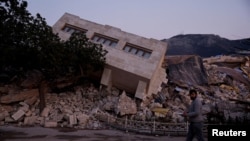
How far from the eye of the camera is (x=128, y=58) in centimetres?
1870

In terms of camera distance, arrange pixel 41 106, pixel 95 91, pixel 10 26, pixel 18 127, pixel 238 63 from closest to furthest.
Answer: pixel 18 127 < pixel 10 26 < pixel 41 106 < pixel 95 91 < pixel 238 63

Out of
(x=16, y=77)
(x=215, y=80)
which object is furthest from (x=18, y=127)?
(x=215, y=80)

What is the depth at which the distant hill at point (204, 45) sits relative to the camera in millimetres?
43344

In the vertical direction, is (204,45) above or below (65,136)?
above

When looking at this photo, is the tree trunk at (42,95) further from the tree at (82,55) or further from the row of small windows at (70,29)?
the row of small windows at (70,29)

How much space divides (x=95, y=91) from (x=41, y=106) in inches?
155

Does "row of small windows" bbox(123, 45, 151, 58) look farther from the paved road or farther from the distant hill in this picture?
the distant hill

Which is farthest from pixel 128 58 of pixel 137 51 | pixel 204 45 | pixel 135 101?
pixel 204 45

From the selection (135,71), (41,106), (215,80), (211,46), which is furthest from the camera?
(211,46)

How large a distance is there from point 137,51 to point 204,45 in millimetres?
30076

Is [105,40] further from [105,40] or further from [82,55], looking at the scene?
[82,55]

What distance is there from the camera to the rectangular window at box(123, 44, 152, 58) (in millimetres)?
19188

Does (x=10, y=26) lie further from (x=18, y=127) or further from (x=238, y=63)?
(x=238, y=63)

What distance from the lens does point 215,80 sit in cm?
2167
